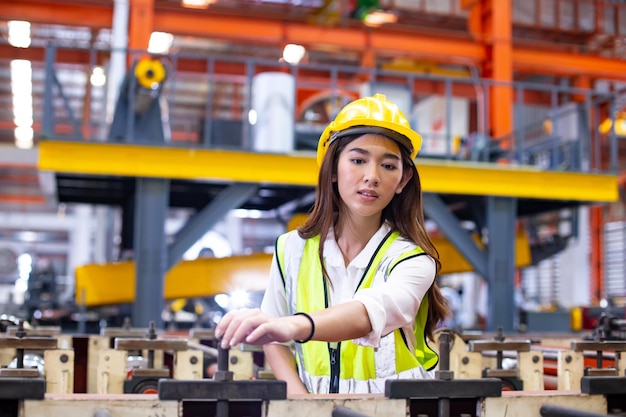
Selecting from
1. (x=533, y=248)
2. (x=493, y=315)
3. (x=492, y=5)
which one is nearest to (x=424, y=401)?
(x=493, y=315)

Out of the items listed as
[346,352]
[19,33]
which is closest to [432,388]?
[346,352]

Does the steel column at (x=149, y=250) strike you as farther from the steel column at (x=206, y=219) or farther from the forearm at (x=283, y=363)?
the forearm at (x=283, y=363)

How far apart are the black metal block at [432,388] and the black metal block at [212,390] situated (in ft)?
0.90

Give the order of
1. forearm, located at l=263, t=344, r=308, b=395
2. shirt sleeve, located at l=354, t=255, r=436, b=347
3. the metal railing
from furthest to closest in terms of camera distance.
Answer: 1. the metal railing
2. forearm, located at l=263, t=344, r=308, b=395
3. shirt sleeve, located at l=354, t=255, r=436, b=347

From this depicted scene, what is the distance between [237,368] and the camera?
349 centimetres

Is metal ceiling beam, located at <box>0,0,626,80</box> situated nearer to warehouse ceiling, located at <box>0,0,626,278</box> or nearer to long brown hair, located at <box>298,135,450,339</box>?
warehouse ceiling, located at <box>0,0,626,278</box>

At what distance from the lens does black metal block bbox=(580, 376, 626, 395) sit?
6.37 ft

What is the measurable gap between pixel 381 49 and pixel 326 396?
15.3m

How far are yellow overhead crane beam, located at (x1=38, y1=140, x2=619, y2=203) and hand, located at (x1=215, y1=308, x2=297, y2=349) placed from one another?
6638 mm

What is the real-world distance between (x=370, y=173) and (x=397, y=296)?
0.36m

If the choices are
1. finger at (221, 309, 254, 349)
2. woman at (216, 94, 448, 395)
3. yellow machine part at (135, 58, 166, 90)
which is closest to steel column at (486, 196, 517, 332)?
yellow machine part at (135, 58, 166, 90)

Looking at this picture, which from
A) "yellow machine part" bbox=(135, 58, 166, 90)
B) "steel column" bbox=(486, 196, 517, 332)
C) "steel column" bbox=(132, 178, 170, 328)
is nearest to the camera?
"steel column" bbox=(132, 178, 170, 328)

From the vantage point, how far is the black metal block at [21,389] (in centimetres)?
162

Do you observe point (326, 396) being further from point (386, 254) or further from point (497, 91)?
point (497, 91)
